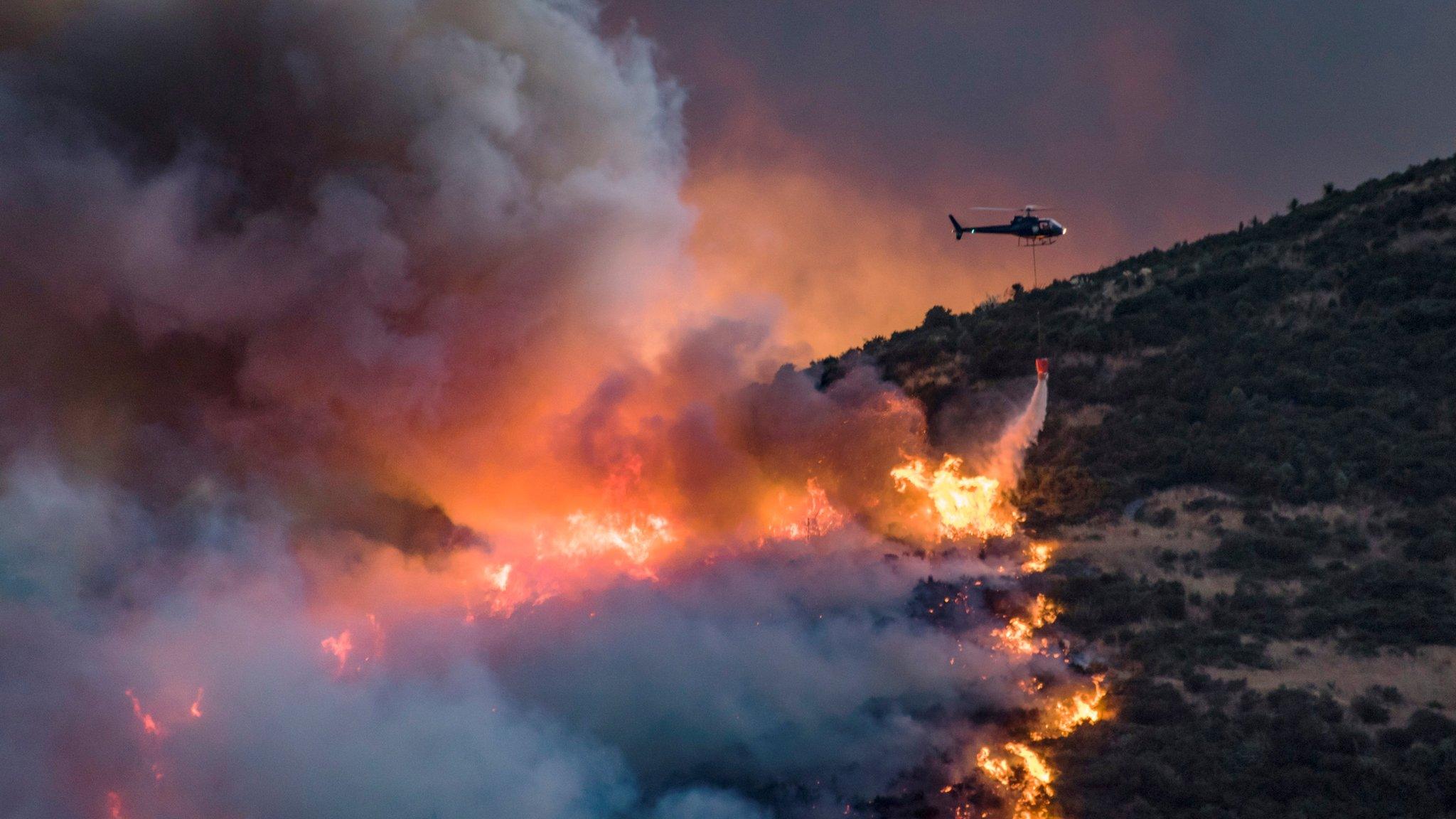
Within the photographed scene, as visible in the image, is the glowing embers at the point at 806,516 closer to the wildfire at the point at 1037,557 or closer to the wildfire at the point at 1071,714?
the wildfire at the point at 1037,557

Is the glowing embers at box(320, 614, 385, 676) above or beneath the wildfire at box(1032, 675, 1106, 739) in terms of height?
above

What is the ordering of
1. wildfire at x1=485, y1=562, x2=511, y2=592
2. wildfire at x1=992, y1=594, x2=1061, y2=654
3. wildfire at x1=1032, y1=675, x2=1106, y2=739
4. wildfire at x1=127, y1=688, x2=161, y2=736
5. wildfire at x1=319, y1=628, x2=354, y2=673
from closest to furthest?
wildfire at x1=127, y1=688, x2=161, y2=736, wildfire at x1=319, y1=628, x2=354, y2=673, wildfire at x1=1032, y1=675, x2=1106, y2=739, wildfire at x1=485, y1=562, x2=511, y2=592, wildfire at x1=992, y1=594, x2=1061, y2=654

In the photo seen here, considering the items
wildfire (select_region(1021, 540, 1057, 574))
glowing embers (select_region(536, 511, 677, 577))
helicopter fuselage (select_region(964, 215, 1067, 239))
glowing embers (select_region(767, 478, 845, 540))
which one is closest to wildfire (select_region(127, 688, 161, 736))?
glowing embers (select_region(536, 511, 677, 577))

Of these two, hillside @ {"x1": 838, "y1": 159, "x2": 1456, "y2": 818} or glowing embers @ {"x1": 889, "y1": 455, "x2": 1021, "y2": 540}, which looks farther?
glowing embers @ {"x1": 889, "y1": 455, "x2": 1021, "y2": 540}

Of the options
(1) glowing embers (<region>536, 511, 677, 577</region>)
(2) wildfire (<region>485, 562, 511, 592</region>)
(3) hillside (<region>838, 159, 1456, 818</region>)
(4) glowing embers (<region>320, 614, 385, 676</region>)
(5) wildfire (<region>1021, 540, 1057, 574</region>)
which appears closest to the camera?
(3) hillside (<region>838, 159, 1456, 818</region>)

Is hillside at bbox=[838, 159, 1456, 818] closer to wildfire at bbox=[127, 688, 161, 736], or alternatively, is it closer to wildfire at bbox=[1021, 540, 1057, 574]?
wildfire at bbox=[1021, 540, 1057, 574]

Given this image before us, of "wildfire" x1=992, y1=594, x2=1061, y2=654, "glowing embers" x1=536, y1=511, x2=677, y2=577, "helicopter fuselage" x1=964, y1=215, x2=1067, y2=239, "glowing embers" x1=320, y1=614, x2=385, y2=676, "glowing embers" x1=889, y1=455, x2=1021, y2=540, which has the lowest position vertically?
"glowing embers" x1=320, y1=614, x2=385, y2=676

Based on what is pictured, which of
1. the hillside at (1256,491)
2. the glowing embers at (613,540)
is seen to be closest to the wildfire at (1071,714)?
the hillside at (1256,491)
